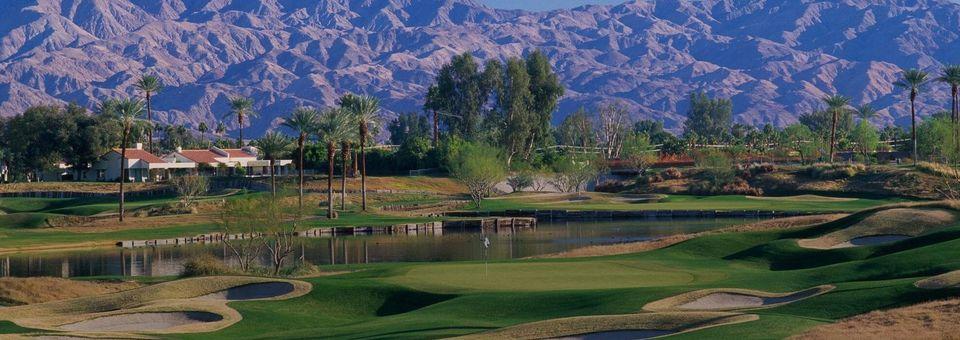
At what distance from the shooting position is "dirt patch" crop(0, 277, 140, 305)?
45094 mm

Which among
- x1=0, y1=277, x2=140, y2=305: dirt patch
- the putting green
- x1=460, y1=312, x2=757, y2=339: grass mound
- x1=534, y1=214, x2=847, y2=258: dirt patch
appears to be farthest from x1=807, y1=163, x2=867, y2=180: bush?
x1=460, y1=312, x2=757, y2=339: grass mound

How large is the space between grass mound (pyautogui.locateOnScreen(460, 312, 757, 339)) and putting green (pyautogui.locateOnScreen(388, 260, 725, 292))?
12186mm

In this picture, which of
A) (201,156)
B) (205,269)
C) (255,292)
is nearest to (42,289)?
(205,269)

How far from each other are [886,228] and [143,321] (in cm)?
3604

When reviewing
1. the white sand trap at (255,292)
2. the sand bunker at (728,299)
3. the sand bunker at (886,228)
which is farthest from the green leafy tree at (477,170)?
the sand bunker at (728,299)

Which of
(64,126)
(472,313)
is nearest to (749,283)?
(472,313)

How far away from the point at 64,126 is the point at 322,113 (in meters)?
52.8

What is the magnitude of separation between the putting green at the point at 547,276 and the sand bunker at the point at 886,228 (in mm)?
9601

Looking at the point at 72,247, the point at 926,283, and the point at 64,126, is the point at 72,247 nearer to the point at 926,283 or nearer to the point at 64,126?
the point at 926,283

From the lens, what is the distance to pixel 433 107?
170750mm

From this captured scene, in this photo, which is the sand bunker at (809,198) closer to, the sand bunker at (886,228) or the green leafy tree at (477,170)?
the green leafy tree at (477,170)

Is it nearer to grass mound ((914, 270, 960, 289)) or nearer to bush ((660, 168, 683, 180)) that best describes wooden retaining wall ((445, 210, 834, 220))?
bush ((660, 168, 683, 180))

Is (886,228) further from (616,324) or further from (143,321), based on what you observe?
(143,321)

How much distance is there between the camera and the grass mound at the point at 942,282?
111 feet
